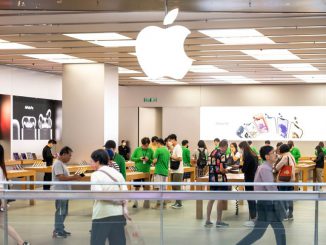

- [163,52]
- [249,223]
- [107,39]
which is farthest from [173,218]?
[107,39]

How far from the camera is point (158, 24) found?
14055 millimetres

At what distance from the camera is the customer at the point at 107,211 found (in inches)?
296

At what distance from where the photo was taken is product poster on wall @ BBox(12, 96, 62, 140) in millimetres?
25219

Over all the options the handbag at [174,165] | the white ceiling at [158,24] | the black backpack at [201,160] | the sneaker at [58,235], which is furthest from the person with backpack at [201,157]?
the sneaker at [58,235]

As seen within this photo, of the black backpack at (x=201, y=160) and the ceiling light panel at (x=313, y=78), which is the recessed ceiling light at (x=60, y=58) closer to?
the black backpack at (x=201, y=160)

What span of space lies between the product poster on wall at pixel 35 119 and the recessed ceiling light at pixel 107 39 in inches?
336

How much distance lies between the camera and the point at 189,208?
321 inches

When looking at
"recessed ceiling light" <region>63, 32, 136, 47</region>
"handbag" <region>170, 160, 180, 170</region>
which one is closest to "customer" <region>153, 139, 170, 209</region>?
"handbag" <region>170, 160, 180, 170</region>

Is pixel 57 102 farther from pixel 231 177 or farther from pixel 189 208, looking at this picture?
pixel 189 208

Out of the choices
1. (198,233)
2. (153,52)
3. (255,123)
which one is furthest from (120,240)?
(255,123)

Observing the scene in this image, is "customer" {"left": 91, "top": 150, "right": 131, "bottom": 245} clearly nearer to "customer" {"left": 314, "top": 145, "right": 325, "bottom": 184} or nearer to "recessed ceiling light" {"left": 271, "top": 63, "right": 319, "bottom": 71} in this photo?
"recessed ceiling light" {"left": 271, "top": 63, "right": 319, "bottom": 71}

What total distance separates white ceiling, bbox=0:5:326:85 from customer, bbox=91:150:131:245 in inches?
228

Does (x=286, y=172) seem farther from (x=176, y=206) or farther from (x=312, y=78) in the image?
(x=312, y=78)

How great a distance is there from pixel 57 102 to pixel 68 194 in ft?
68.6
